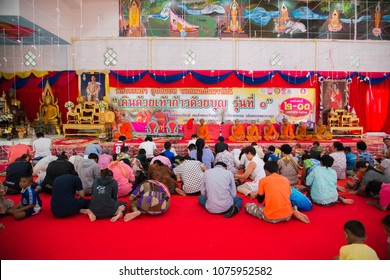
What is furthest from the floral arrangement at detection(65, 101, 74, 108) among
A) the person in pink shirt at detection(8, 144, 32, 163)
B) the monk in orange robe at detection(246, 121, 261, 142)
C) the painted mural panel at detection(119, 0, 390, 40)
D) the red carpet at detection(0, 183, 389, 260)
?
the red carpet at detection(0, 183, 389, 260)

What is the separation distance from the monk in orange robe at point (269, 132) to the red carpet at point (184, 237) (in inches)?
212

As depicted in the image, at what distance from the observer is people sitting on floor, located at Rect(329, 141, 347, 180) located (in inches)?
204

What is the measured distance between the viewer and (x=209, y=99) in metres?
10.6

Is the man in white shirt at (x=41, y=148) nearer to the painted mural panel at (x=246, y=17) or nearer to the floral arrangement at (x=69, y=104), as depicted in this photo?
the floral arrangement at (x=69, y=104)

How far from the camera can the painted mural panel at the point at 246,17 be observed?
10359 mm

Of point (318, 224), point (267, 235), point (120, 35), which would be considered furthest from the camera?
point (120, 35)

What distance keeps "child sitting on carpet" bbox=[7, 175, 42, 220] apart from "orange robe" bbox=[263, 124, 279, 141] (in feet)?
22.3

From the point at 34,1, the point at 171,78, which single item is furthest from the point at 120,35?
the point at 34,1

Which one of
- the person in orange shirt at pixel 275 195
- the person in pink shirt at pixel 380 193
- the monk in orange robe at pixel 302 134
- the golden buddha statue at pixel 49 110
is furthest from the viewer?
the golden buddha statue at pixel 49 110

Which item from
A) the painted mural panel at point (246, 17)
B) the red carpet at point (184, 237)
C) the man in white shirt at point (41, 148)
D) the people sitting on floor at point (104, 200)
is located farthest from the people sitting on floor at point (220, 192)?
the painted mural panel at point (246, 17)

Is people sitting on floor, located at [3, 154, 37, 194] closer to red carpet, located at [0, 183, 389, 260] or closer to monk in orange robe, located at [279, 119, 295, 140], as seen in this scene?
red carpet, located at [0, 183, 389, 260]

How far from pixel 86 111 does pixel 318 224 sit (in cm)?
819

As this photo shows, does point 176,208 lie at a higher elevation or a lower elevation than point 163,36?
lower

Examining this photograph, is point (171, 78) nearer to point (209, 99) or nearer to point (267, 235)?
point (209, 99)
